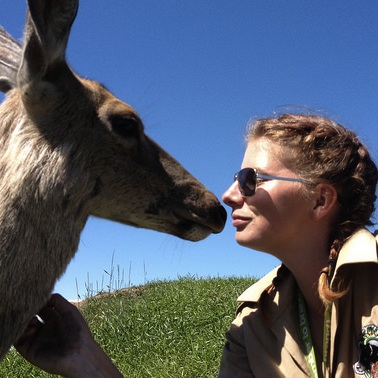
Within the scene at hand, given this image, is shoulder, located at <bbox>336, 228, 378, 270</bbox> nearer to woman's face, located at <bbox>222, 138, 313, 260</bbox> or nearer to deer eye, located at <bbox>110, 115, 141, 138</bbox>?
woman's face, located at <bbox>222, 138, 313, 260</bbox>

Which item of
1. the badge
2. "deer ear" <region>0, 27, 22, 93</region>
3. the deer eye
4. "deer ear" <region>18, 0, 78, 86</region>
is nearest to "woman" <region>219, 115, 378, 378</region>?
the badge

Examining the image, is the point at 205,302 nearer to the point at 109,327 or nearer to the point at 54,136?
the point at 109,327

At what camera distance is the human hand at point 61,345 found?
267 centimetres

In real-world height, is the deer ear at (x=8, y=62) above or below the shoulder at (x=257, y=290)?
above

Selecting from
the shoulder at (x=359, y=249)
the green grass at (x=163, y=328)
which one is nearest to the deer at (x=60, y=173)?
the shoulder at (x=359, y=249)

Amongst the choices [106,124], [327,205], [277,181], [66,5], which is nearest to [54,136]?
[106,124]

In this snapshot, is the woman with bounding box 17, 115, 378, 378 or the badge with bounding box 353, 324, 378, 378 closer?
the badge with bounding box 353, 324, 378, 378

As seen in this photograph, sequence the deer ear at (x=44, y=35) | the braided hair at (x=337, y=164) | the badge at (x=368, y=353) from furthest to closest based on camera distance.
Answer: the braided hair at (x=337, y=164)
the badge at (x=368, y=353)
the deer ear at (x=44, y=35)

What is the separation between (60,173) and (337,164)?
1273 mm

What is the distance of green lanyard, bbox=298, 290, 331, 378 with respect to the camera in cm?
262

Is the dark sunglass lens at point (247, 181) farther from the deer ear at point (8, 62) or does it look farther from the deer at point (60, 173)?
the deer ear at point (8, 62)

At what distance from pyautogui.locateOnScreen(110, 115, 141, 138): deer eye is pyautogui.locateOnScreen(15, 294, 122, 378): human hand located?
2.60ft

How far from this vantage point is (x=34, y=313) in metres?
2.46

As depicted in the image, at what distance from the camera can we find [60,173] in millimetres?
2570
